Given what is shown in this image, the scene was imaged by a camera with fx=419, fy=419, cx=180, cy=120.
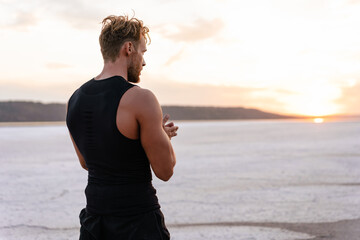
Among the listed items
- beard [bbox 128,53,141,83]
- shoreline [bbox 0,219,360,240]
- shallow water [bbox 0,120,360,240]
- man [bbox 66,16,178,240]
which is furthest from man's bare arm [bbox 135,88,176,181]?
shoreline [bbox 0,219,360,240]

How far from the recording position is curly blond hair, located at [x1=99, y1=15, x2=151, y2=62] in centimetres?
194

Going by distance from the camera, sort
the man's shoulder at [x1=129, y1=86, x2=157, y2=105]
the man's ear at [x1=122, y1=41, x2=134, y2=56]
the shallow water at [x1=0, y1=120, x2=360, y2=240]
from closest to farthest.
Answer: the man's shoulder at [x1=129, y1=86, x2=157, y2=105] < the man's ear at [x1=122, y1=41, x2=134, y2=56] < the shallow water at [x1=0, y1=120, x2=360, y2=240]

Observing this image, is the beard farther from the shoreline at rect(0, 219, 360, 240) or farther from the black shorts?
the shoreline at rect(0, 219, 360, 240)

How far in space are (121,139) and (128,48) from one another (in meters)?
0.43

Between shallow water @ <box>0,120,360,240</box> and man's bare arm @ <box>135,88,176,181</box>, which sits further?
shallow water @ <box>0,120,360,240</box>

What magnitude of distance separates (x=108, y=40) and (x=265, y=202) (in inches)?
206

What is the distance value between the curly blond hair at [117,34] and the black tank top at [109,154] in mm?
145

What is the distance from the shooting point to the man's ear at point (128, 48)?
1942 mm

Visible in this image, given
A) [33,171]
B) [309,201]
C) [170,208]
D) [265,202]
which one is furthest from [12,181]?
[309,201]

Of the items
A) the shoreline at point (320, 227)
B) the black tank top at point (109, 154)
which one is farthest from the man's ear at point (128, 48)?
the shoreline at point (320, 227)

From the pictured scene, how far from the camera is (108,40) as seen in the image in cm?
195

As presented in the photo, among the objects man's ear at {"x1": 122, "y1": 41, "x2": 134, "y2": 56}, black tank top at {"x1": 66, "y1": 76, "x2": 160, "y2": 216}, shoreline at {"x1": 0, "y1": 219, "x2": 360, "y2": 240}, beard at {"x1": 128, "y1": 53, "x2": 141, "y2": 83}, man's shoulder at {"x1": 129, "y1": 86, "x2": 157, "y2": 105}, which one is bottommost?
shoreline at {"x1": 0, "y1": 219, "x2": 360, "y2": 240}

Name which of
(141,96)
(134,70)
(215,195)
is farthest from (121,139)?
(215,195)

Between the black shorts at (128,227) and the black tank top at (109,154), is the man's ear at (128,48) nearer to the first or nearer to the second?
the black tank top at (109,154)
